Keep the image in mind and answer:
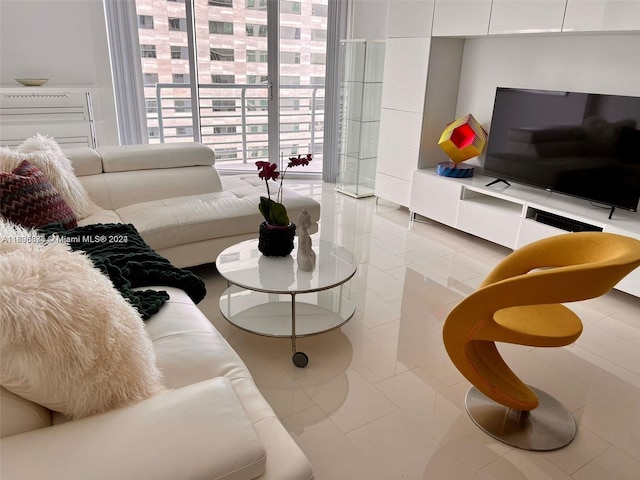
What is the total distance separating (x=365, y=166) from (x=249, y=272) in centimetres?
302

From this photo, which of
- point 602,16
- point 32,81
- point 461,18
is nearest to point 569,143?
point 602,16

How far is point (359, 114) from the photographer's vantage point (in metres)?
4.81

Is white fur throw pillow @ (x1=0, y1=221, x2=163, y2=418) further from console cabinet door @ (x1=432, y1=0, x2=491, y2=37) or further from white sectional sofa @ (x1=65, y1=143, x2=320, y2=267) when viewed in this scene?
console cabinet door @ (x1=432, y1=0, x2=491, y2=37)

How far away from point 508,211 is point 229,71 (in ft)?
11.6

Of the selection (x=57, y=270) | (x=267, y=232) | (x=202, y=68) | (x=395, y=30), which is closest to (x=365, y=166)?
(x=395, y=30)

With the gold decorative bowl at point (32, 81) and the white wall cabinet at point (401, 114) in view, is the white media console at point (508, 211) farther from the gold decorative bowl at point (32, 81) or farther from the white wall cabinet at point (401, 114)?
the gold decorative bowl at point (32, 81)

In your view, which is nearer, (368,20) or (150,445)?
(150,445)

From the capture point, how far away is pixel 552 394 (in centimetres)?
204

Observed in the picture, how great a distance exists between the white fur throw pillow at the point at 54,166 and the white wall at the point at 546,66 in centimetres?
304

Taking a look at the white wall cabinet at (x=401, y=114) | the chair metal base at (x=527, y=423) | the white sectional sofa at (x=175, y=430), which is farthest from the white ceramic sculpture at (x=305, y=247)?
the white wall cabinet at (x=401, y=114)

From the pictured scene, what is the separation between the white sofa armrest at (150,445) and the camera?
2.93 feet

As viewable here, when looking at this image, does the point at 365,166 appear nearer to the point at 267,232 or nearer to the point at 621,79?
the point at 621,79

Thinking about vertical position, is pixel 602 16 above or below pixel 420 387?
above

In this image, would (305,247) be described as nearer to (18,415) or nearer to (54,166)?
(18,415)
